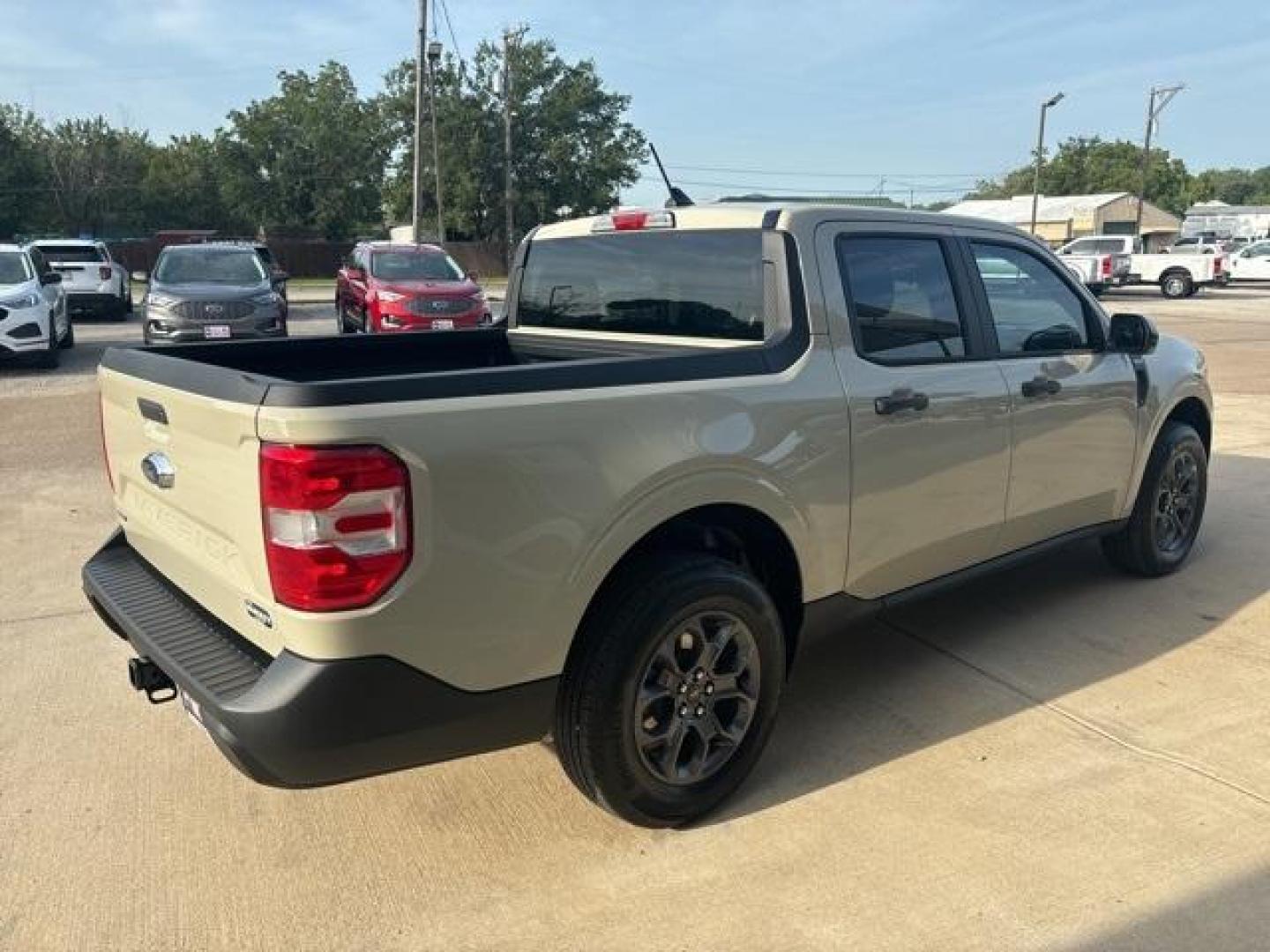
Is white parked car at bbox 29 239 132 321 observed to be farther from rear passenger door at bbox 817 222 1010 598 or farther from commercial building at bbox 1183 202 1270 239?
commercial building at bbox 1183 202 1270 239

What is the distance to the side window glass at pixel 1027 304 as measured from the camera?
4059mm

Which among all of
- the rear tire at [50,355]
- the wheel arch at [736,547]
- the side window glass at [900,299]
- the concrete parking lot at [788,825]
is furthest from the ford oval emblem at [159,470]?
the rear tire at [50,355]

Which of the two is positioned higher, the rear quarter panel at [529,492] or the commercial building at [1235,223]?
the commercial building at [1235,223]

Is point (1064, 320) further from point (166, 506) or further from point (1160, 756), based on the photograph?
point (166, 506)

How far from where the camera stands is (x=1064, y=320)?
4391mm

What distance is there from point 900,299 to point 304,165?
60.2 metres

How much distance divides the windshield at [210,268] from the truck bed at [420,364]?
34.8 ft

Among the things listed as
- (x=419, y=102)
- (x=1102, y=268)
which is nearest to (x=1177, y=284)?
(x=1102, y=268)

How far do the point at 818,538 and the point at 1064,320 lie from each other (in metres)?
1.88

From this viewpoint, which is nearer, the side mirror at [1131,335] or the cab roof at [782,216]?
the cab roof at [782,216]

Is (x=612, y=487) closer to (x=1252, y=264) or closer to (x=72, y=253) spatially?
(x=72, y=253)

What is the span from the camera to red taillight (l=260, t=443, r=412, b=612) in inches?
89.1

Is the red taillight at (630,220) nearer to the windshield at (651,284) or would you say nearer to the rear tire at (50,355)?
the windshield at (651,284)

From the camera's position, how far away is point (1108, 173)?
88250 millimetres
